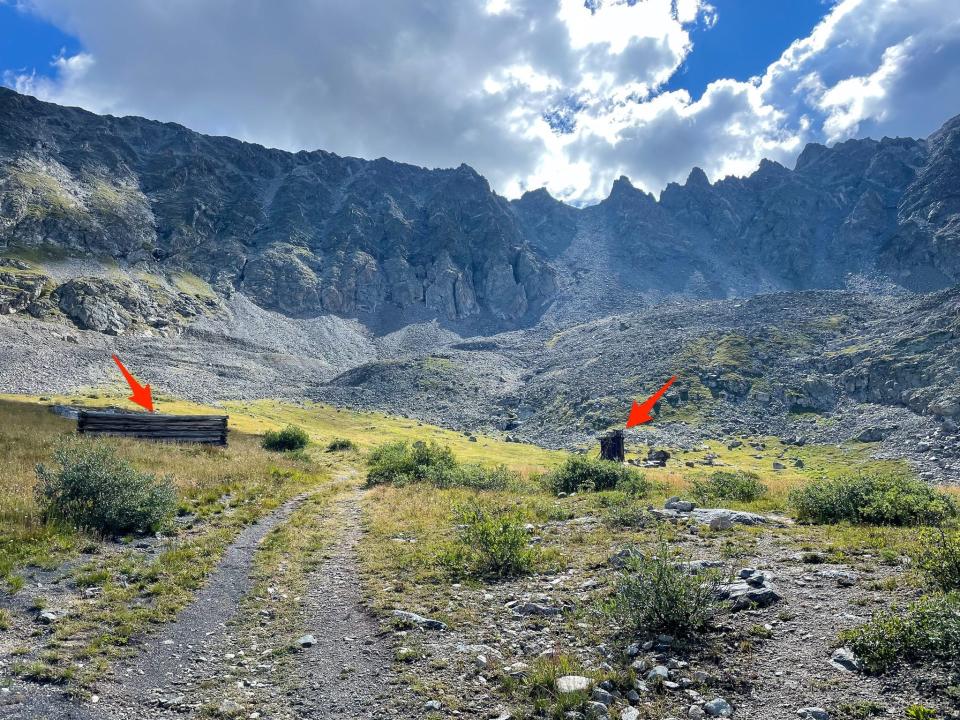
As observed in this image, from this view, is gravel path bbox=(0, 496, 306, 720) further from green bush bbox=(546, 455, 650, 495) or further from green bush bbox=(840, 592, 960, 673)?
green bush bbox=(546, 455, 650, 495)

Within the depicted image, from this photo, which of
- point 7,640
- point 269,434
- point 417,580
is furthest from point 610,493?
point 269,434

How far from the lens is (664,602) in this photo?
340 inches

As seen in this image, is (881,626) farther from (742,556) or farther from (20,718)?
(20,718)

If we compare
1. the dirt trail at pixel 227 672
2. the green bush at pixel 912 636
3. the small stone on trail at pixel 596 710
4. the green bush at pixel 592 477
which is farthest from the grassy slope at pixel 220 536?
the green bush at pixel 912 636

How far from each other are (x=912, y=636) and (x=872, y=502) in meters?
9.56

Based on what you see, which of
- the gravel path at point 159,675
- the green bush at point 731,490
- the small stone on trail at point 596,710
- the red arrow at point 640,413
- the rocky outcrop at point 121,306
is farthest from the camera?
the rocky outcrop at point 121,306

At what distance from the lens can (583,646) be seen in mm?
8922

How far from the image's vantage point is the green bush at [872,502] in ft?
46.3

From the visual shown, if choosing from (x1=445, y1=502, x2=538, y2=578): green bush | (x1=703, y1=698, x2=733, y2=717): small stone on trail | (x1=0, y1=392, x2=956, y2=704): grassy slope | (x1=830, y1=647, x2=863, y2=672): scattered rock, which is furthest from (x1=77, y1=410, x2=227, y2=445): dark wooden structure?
(x1=830, y1=647, x2=863, y2=672): scattered rock

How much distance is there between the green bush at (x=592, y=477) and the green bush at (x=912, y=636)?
16.5 meters

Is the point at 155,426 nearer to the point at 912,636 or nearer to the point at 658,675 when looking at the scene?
the point at 658,675

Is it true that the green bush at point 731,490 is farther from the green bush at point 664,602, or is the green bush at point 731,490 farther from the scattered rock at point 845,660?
the scattered rock at point 845,660

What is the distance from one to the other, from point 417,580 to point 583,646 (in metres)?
5.09

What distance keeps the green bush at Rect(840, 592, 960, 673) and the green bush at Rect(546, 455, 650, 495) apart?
16509 mm
